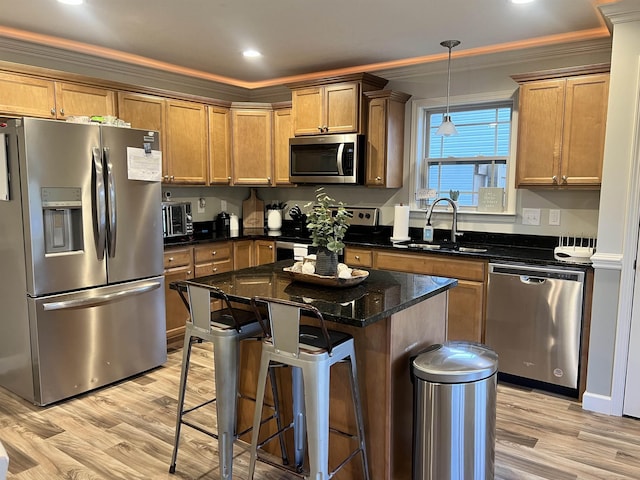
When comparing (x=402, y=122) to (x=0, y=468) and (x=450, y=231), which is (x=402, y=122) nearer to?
(x=450, y=231)

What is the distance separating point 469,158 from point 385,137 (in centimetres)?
76

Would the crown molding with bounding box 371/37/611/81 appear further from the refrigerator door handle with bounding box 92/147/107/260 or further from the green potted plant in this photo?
the refrigerator door handle with bounding box 92/147/107/260

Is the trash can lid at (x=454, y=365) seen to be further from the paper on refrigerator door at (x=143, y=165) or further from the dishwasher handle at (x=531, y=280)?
the paper on refrigerator door at (x=143, y=165)

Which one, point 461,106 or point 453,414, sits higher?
point 461,106

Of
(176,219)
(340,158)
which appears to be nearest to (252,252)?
(176,219)

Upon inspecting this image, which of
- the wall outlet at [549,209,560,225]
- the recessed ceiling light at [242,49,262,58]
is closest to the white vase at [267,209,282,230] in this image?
the recessed ceiling light at [242,49,262,58]

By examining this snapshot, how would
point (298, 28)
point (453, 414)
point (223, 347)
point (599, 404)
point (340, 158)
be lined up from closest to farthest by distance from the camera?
point (453, 414) → point (223, 347) → point (599, 404) → point (298, 28) → point (340, 158)

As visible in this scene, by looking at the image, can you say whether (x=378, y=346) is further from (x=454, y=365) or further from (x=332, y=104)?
(x=332, y=104)

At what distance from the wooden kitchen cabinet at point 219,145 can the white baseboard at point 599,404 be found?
3.62 metres

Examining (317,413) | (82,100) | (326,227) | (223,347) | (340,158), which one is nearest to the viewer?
(317,413)

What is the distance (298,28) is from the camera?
3412mm

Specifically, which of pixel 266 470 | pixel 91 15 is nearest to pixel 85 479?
pixel 266 470

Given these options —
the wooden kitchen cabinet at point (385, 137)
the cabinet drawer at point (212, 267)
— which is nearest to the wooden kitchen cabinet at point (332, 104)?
the wooden kitchen cabinet at point (385, 137)

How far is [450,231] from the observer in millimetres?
4320
